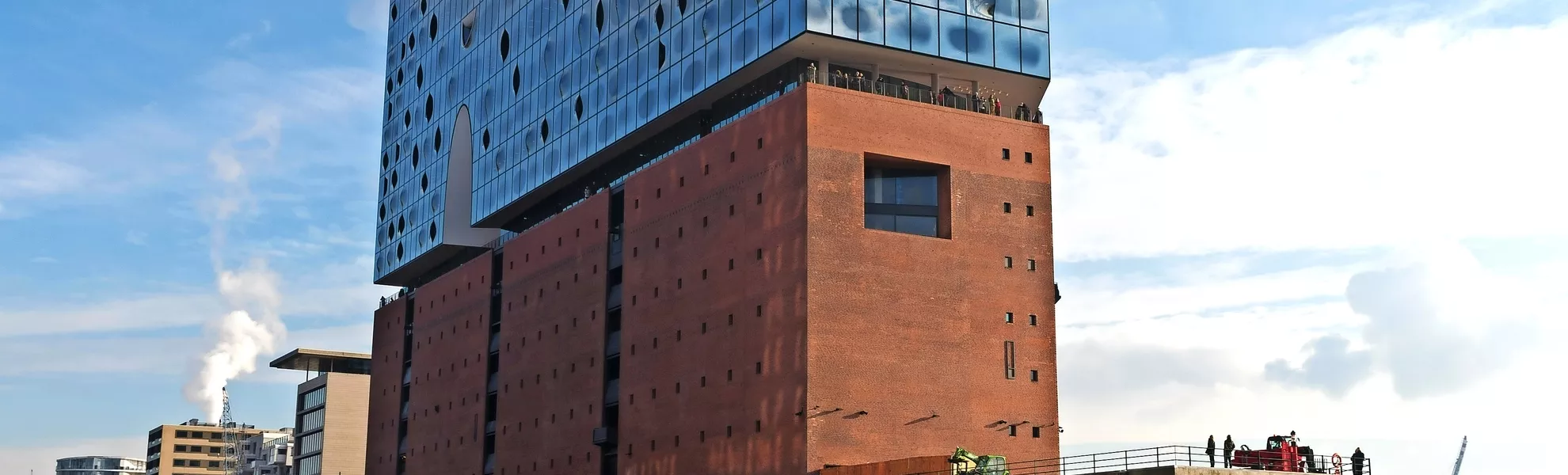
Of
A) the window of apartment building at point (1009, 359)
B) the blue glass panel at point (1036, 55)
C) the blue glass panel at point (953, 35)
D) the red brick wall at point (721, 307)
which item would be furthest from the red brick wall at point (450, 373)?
the blue glass panel at point (1036, 55)

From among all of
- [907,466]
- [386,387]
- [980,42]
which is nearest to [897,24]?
[980,42]

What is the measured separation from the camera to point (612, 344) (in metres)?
70.9

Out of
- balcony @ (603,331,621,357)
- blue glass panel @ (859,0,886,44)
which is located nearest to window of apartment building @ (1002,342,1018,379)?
blue glass panel @ (859,0,886,44)

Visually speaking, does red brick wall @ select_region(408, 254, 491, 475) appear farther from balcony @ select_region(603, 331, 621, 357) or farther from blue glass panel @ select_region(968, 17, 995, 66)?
blue glass panel @ select_region(968, 17, 995, 66)

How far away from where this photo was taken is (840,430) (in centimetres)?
5672

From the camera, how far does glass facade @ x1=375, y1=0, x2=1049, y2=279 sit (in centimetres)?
6256

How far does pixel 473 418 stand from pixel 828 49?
3254cm

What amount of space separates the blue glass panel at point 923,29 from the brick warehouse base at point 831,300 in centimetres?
266

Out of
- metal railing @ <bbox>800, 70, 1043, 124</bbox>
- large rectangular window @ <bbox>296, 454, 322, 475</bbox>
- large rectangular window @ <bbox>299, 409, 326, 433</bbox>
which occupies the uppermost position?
metal railing @ <bbox>800, 70, 1043, 124</bbox>

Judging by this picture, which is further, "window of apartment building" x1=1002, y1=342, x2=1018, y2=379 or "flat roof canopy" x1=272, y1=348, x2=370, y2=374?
"flat roof canopy" x1=272, y1=348, x2=370, y2=374

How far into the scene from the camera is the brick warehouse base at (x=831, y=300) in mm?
57562

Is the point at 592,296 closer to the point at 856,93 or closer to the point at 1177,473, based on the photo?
the point at 856,93

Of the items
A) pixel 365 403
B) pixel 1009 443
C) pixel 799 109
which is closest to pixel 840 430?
pixel 1009 443

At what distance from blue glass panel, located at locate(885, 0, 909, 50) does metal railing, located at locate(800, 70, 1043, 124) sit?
1.62 metres
